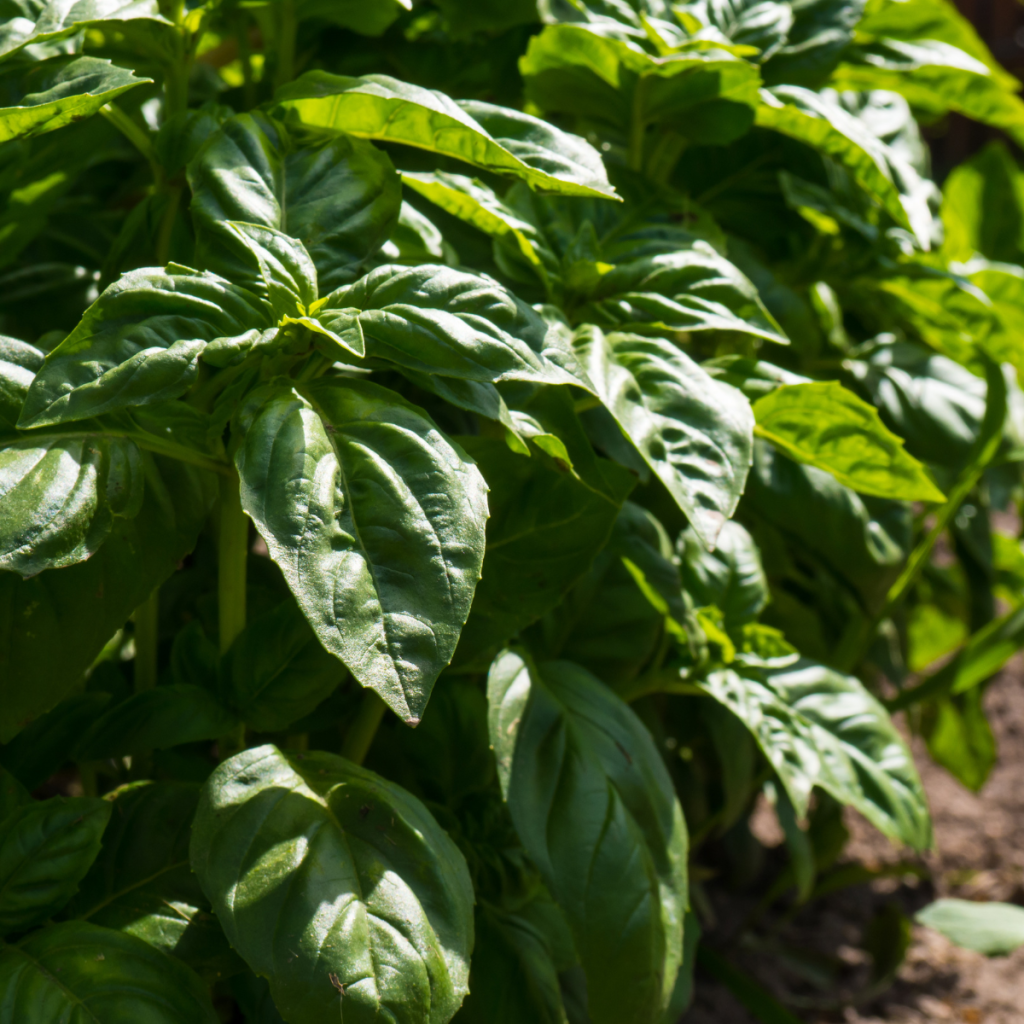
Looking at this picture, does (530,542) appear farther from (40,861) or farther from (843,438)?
(40,861)

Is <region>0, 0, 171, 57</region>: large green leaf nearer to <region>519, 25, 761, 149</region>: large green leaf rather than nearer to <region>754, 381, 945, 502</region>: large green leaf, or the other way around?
<region>519, 25, 761, 149</region>: large green leaf

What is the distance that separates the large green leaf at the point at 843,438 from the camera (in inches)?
31.8

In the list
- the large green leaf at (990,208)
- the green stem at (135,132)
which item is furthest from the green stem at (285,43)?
the large green leaf at (990,208)

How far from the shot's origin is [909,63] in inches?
46.6

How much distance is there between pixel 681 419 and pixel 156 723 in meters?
0.41

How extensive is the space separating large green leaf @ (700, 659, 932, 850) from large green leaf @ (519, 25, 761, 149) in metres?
0.51

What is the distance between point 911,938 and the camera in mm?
1578

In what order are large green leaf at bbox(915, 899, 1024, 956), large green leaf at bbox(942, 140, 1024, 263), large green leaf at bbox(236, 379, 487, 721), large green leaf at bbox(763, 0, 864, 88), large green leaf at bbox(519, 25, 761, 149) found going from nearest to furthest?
1. large green leaf at bbox(236, 379, 487, 721)
2. large green leaf at bbox(519, 25, 761, 149)
3. large green leaf at bbox(763, 0, 864, 88)
4. large green leaf at bbox(915, 899, 1024, 956)
5. large green leaf at bbox(942, 140, 1024, 263)

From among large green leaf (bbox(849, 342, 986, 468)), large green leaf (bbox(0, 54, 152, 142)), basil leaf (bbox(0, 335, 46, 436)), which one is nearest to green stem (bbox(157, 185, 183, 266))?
large green leaf (bbox(0, 54, 152, 142))

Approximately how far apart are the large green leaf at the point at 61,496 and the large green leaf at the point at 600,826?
0.28m

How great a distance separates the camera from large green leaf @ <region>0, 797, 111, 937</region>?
0.62m

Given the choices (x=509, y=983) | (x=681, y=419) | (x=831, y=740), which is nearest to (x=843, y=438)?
(x=681, y=419)

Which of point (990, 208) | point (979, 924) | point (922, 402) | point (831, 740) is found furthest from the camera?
point (990, 208)

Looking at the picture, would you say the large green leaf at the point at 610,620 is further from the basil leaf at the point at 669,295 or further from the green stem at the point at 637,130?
the green stem at the point at 637,130
